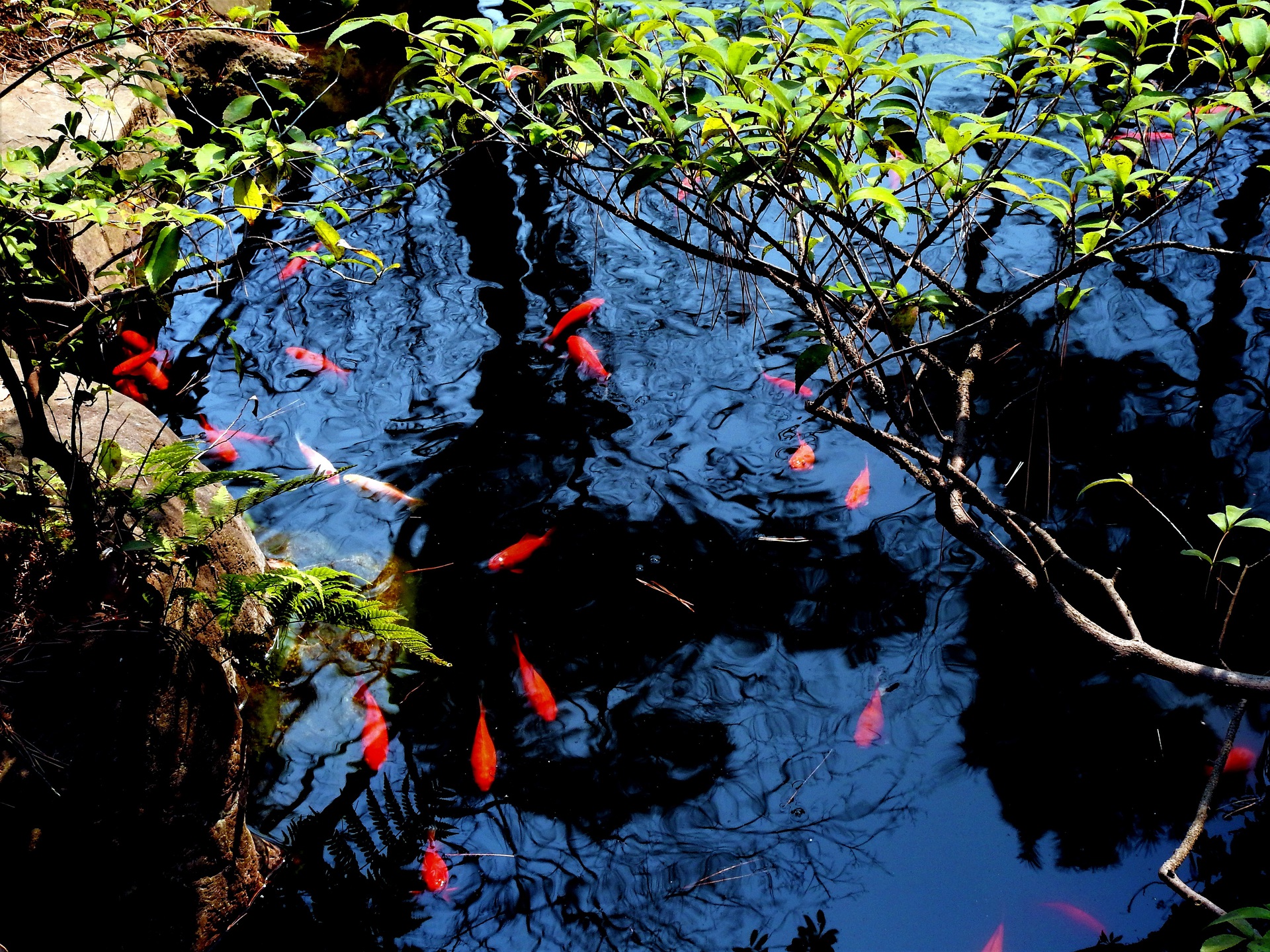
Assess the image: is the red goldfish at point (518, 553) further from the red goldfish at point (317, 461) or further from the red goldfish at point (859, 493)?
the red goldfish at point (859, 493)

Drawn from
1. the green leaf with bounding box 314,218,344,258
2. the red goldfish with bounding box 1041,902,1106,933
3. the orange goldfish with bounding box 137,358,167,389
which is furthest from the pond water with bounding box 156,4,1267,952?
the green leaf with bounding box 314,218,344,258

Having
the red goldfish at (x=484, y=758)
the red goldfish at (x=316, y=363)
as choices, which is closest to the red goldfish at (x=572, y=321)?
the red goldfish at (x=316, y=363)

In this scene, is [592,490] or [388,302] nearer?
[592,490]

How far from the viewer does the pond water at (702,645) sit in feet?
8.03

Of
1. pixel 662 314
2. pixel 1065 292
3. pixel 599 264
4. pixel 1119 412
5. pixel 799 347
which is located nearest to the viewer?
pixel 1065 292

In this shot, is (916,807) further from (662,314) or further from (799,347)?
(662,314)

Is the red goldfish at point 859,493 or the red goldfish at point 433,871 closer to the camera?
Answer: the red goldfish at point 433,871

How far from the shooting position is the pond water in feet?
8.03

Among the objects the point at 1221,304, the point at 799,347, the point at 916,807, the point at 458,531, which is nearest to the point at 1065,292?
the point at 916,807

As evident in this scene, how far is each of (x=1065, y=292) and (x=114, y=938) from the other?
2.93 m

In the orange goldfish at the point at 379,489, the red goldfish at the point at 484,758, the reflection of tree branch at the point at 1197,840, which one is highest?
the orange goldfish at the point at 379,489

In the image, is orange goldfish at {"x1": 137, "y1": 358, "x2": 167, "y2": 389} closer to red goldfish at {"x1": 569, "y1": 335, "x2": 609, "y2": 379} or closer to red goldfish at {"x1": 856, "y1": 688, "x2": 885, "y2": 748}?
red goldfish at {"x1": 569, "y1": 335, "x2": 609, "y2": 379}

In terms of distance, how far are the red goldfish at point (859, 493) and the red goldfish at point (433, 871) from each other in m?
1.92

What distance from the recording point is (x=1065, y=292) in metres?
2.43
